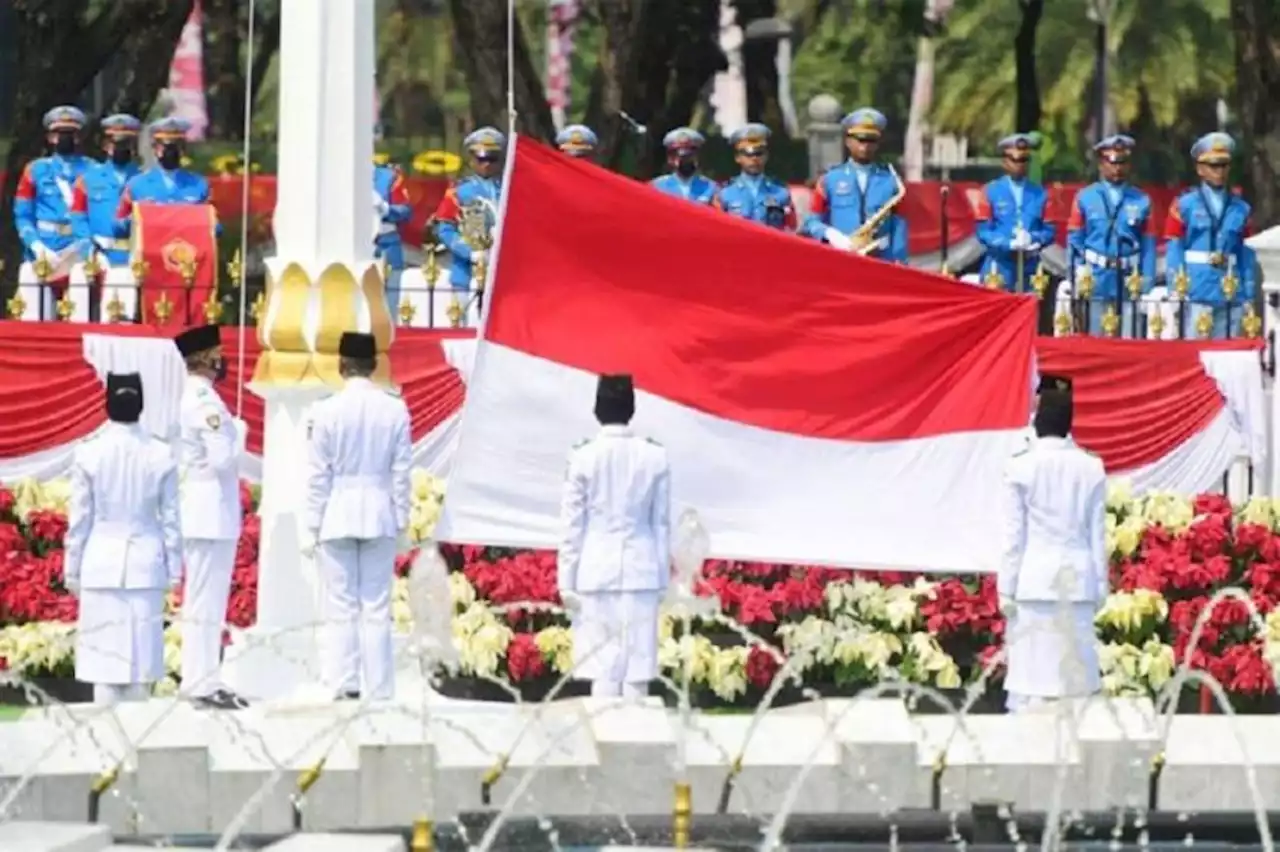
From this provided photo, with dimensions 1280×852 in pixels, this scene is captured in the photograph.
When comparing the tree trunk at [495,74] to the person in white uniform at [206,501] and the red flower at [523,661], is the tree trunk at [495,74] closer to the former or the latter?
the red flower at [523,661]

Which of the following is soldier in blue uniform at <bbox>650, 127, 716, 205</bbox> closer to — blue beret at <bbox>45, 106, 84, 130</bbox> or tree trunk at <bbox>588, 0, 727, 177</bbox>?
blue beret at <bbox>45, 106, 84, 130</bbox>

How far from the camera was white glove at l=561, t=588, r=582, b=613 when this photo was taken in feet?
51.6

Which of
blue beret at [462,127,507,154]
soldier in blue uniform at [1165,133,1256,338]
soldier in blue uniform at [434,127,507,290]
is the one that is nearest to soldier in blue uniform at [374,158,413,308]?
soldier in blue uniform at [434,127,507,290]

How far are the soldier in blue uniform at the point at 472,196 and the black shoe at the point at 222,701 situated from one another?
6.90 m

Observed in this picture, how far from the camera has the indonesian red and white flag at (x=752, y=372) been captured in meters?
15.7

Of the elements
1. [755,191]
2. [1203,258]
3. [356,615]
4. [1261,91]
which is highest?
[1261,91]

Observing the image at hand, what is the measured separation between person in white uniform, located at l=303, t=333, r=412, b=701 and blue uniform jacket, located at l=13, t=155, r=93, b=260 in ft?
26.1

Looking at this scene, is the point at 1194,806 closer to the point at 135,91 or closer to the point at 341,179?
the point at 341,179

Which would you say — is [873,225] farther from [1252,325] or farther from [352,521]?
[352,521]

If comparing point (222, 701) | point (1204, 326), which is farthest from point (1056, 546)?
point (1204, 326)

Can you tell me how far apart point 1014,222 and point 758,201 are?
1.60 m

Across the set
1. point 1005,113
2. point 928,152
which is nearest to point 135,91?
point 1005,113

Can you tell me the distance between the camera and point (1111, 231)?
2367 centimetres

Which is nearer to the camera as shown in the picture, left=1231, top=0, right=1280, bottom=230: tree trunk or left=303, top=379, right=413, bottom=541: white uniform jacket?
left=303, top=379, right=413, bottom=541: white uniform jacket
